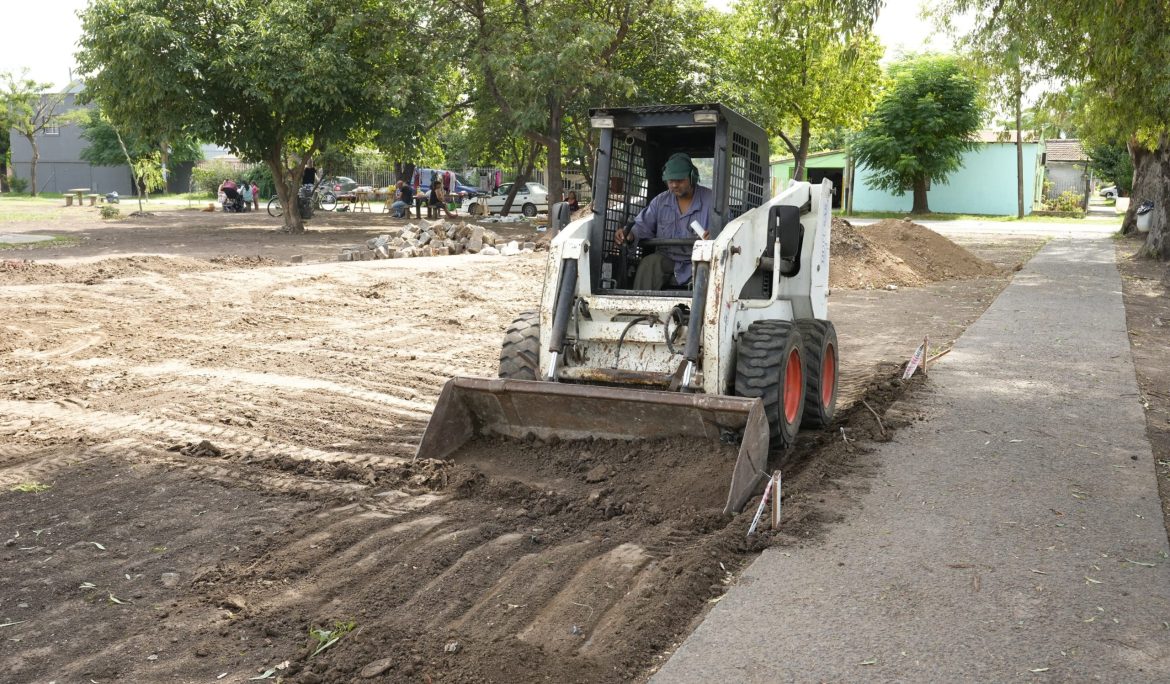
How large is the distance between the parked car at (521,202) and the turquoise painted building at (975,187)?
15.1m

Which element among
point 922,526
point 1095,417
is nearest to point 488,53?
point 1095,417

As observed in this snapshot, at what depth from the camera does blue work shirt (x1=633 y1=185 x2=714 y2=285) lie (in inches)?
268

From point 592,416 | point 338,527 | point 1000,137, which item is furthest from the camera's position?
point 1000,137

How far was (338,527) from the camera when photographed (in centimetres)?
521

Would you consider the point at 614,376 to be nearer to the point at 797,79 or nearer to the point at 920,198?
the point at 797,79

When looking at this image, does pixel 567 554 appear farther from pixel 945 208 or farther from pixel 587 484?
pixel 945 208

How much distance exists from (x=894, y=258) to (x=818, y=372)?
12.9m

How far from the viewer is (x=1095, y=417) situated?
7688 millimetres

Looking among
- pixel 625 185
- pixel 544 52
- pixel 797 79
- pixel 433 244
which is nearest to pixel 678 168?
pixel 625 185

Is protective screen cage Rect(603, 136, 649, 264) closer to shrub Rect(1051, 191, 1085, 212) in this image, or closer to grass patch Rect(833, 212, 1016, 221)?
grass patch Rect(833, 212, 1016, 221)

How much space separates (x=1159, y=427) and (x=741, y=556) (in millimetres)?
4581

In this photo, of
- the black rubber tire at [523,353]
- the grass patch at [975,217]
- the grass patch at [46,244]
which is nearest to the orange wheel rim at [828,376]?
the black rubber tire at [523,353]

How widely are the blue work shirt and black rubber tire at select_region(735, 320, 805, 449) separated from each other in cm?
73

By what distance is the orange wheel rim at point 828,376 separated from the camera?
7.21 m
